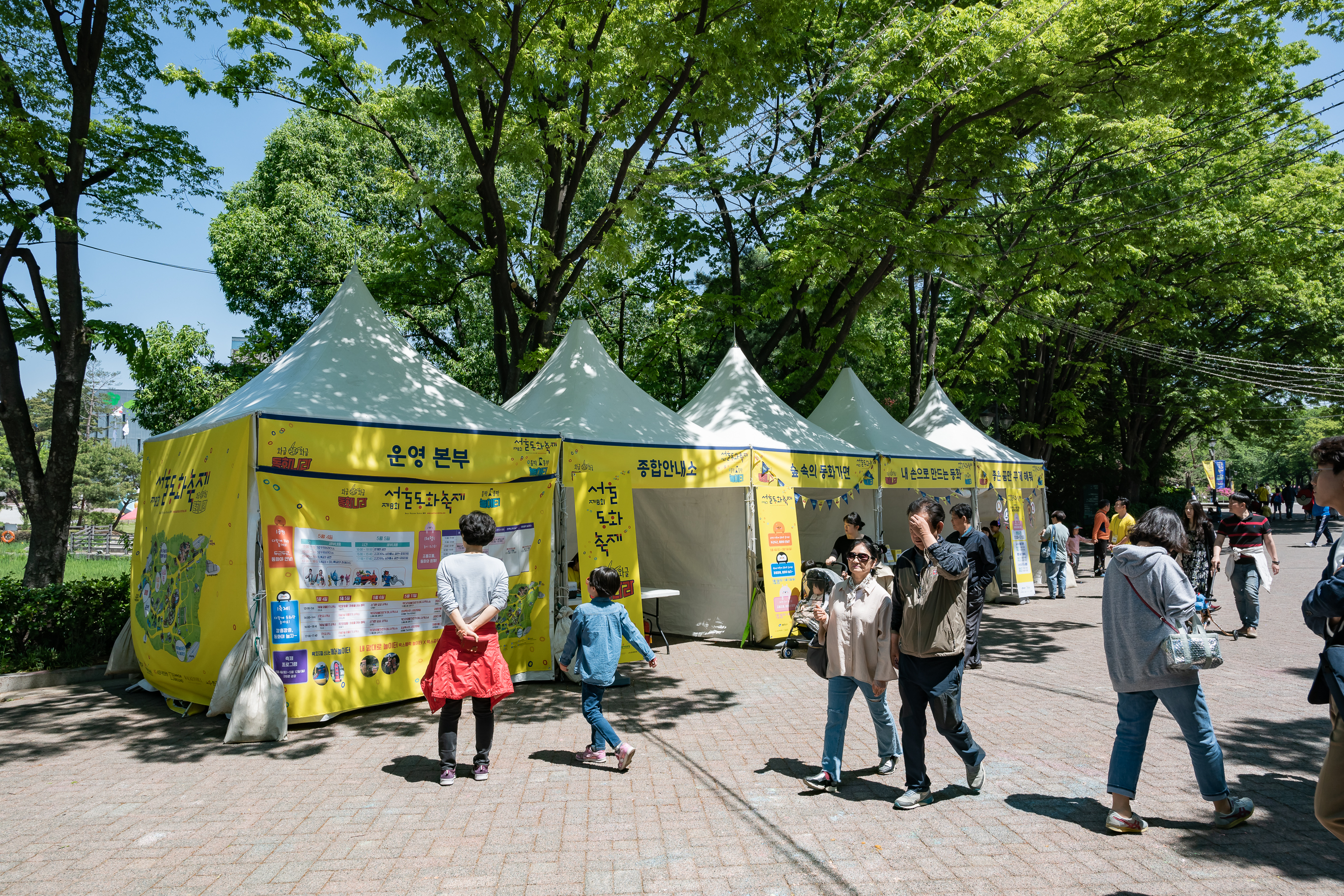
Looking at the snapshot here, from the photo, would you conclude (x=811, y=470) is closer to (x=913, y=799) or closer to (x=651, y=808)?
(x=913, y=799)

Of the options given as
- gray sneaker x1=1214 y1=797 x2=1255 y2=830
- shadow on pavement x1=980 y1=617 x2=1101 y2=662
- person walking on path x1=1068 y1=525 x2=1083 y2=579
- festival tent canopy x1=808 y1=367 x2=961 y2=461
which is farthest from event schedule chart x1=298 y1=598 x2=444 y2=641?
person walking on path x1=1068 y1=525 x2=1083 y2=579

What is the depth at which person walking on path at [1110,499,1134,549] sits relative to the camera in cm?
1318

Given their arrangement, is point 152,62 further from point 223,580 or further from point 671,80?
point 223,580

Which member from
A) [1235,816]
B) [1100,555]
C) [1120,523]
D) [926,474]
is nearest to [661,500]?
[926,474]

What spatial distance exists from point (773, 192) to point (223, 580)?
1300 centimetres

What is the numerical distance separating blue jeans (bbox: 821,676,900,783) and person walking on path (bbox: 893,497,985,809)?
0.32 metres

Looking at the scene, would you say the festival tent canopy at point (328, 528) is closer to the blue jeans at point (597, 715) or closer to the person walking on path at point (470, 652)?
the person walking on path at point (470, 652)

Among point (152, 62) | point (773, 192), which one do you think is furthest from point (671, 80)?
point (152, 62)

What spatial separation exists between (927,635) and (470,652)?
9.47 feet

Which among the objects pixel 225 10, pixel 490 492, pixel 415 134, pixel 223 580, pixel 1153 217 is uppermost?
pixel 415 134

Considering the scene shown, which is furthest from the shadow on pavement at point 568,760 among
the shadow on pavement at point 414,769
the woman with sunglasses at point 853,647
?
the woman with sunglasses at point 853,647

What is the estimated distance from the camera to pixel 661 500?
11992 millimetres

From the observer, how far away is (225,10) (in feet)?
37.7

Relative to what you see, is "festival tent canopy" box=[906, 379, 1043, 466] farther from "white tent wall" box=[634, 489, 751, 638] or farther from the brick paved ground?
the brick paved ground
